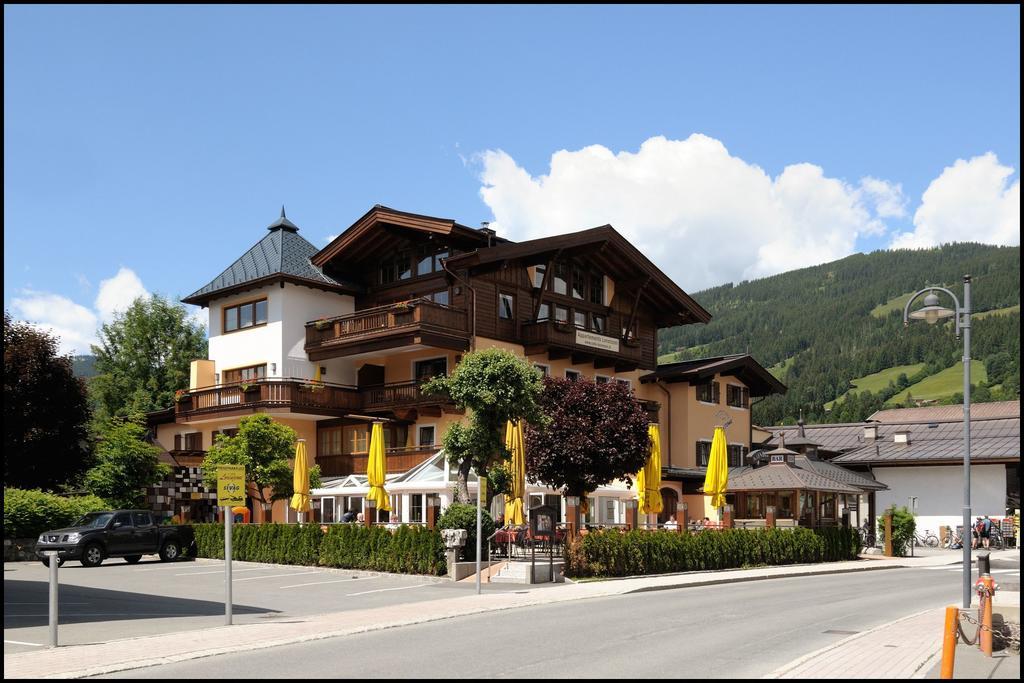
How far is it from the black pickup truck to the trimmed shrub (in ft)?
35.9

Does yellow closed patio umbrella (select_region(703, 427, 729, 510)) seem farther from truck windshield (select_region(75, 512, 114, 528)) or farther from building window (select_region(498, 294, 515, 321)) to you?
truck windshield (select_region(75, 512, 114, 528))

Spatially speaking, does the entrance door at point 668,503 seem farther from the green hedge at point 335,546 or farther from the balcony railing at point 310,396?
the green hedge at point 335,546

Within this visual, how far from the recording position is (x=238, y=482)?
1822cm

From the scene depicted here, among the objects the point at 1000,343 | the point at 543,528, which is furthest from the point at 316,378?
the point at 1000,343

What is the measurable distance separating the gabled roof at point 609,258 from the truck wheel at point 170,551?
14634mm

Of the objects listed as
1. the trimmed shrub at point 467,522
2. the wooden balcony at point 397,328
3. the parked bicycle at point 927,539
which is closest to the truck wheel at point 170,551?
the trimmed shrub at point 467,522

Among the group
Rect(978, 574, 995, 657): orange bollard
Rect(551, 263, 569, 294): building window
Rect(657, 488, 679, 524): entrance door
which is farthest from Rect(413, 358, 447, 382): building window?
Rect(978, 574, 995, 657): orange bollard

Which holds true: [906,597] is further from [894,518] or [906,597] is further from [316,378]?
[316,378]

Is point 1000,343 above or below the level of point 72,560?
above

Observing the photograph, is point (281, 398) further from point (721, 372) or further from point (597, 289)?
point (721, 372)

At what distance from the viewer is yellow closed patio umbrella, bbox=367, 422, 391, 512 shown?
33.2 metres

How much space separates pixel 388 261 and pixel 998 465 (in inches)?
1204

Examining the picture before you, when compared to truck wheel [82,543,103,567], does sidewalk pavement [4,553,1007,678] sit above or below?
above

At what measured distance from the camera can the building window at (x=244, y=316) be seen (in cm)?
4653
